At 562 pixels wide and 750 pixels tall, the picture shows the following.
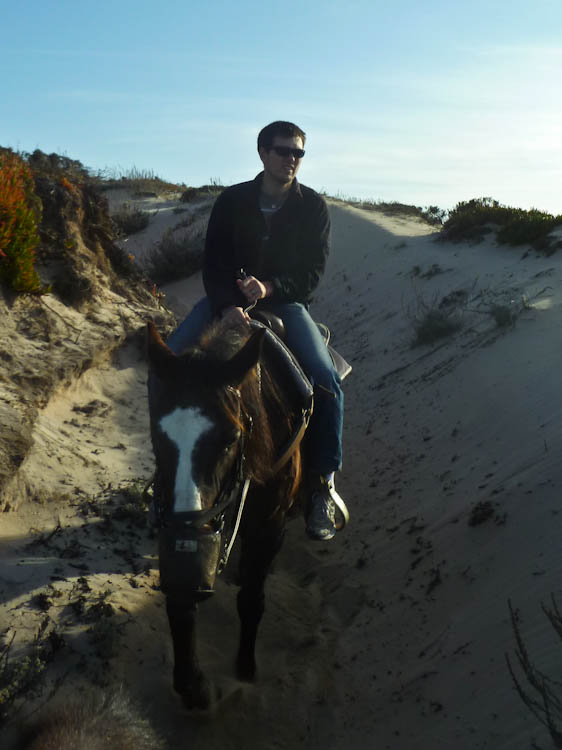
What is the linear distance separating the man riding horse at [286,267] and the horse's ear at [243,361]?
4.19 feet

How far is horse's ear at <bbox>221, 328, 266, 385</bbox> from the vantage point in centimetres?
290

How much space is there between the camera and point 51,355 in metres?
6.84

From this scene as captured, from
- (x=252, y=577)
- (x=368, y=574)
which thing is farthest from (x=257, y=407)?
(x=368, y=574)

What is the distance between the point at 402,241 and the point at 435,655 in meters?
13.9

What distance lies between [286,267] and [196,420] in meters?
2.11

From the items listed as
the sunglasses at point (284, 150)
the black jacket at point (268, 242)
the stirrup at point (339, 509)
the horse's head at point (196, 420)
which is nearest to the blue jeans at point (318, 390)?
the stirrup at point (339, 509)

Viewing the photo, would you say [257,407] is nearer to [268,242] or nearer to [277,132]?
Result: [268,242]

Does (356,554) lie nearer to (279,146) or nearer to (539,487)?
(539,487)

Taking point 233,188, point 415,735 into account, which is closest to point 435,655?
point 415,735

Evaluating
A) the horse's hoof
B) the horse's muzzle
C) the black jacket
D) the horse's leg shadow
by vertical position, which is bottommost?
the horse's hoof

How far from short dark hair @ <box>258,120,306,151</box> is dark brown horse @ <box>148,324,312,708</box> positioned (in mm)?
1758

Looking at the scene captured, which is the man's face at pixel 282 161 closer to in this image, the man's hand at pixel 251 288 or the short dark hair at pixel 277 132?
the short dark hair at pixel 277 132

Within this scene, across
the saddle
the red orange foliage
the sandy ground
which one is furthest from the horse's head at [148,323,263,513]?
the red orange foliage

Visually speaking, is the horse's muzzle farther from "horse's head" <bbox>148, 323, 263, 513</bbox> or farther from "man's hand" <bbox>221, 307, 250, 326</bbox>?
"man's hand" <bbox>221, 307, 250, 326</bbox>
